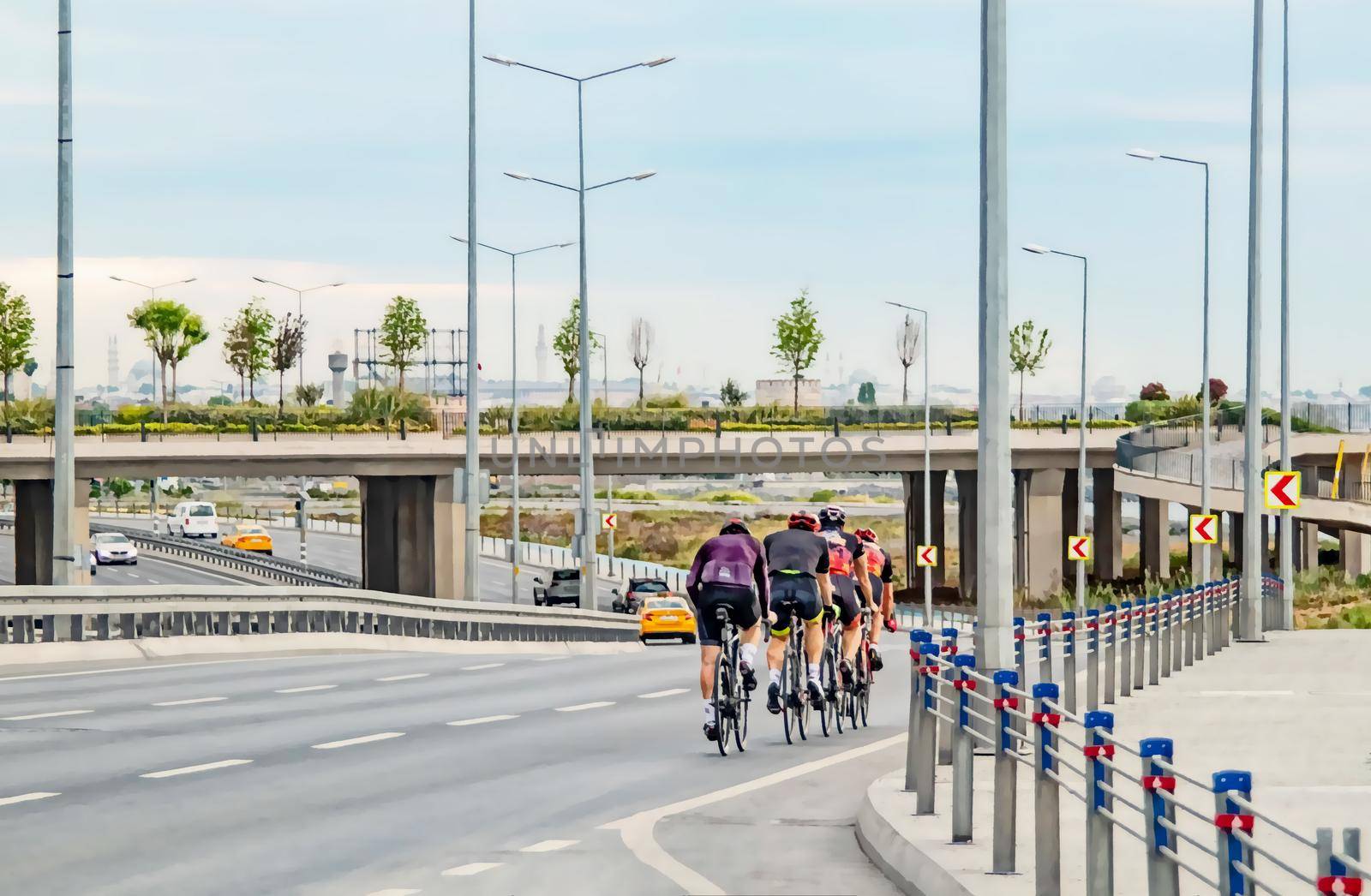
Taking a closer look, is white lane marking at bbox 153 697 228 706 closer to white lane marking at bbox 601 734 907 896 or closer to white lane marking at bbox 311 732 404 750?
white lane marking at bbox 311 732 404 750

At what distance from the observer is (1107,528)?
90.5 m

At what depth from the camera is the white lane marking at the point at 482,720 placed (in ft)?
65.4

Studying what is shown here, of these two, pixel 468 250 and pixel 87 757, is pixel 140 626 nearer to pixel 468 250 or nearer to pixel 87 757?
pixel 87 757

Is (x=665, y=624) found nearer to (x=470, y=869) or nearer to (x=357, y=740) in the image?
(x=357, y=740)

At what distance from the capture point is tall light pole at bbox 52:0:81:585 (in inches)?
1060

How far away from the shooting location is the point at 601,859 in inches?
466

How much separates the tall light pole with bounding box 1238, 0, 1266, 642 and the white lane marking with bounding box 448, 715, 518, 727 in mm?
17623

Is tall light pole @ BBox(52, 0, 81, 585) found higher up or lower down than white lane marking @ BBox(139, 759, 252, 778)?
higher up

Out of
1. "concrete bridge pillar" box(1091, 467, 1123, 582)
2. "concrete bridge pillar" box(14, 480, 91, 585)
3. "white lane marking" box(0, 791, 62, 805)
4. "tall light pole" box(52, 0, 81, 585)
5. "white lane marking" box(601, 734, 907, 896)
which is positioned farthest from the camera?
"concrete bridge pillar" box(1091, 467, 1123, 582)

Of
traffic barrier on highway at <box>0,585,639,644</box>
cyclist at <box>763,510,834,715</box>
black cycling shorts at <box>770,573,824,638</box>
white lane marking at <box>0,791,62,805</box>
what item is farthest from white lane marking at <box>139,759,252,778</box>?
traffic barrier on highway at <box>0,585,639,644</box>

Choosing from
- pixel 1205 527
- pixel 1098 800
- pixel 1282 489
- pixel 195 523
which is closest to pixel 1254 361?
pixel 1282 489

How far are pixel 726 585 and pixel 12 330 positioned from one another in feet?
381

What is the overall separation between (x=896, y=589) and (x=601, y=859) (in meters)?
87.9


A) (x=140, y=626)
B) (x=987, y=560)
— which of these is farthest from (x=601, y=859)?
(x=140, y=626)
